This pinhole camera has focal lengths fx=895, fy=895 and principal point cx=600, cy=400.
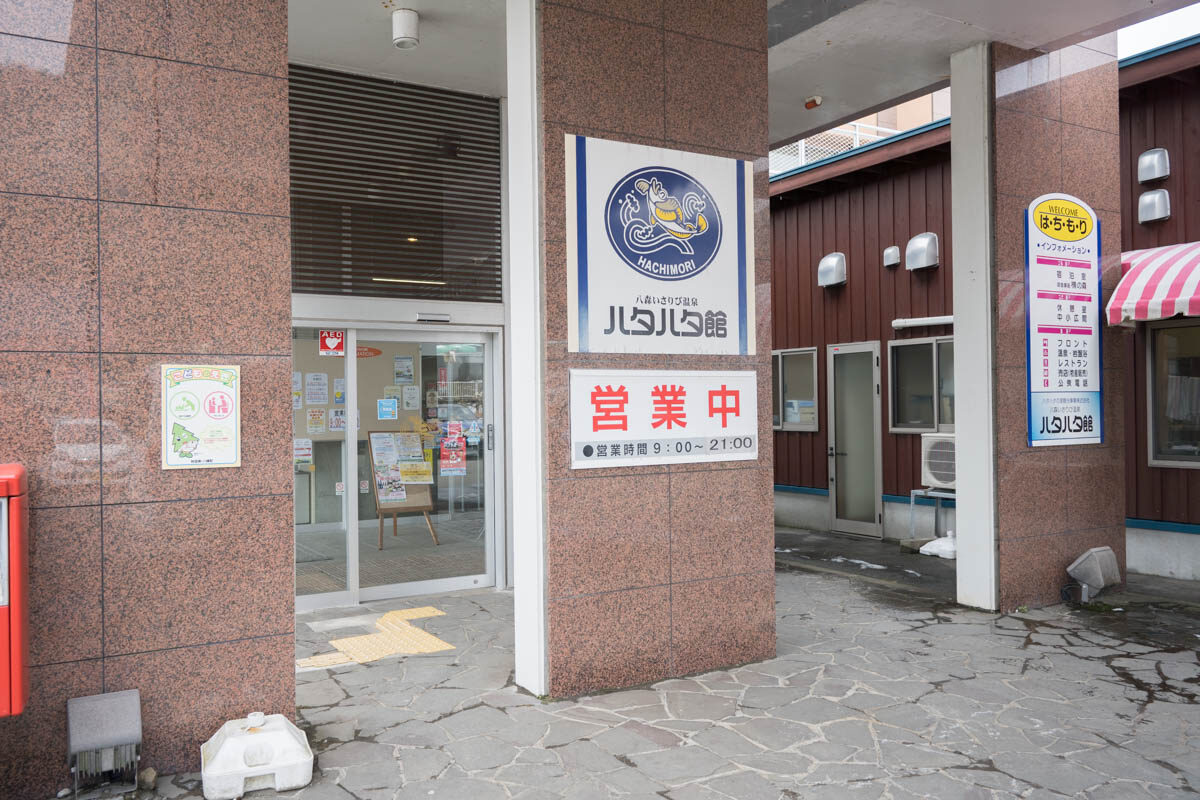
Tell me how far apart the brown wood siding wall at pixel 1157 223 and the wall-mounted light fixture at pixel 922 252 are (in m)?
1.91

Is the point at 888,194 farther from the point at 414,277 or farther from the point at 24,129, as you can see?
the point at 24,129

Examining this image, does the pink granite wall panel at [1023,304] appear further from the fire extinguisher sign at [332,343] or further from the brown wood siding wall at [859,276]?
the fire extinguisher sign at [332,343]

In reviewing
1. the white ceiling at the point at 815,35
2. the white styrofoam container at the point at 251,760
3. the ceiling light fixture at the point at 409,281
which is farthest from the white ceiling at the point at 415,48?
the white styrofoam container at the point at 251,760

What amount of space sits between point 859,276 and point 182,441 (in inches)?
355

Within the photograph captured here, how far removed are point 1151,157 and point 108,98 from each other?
874 centimetres

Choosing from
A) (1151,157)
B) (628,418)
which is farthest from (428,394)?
(1151,157)

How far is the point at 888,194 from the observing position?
35.9 feet

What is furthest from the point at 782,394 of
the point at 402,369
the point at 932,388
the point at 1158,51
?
the point at 402,369

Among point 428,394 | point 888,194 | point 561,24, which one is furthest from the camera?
point 888,194

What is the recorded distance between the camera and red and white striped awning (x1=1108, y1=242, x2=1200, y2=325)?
7.12m

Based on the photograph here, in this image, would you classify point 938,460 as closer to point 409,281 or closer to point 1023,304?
point 1023,304

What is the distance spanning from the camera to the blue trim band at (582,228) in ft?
16.6

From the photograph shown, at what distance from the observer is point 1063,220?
7355 mm

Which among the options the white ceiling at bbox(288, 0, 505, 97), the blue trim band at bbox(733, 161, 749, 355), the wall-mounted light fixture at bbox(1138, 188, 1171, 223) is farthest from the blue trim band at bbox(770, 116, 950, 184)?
the blue trim band at bbox(733, 161, 749, 355)
